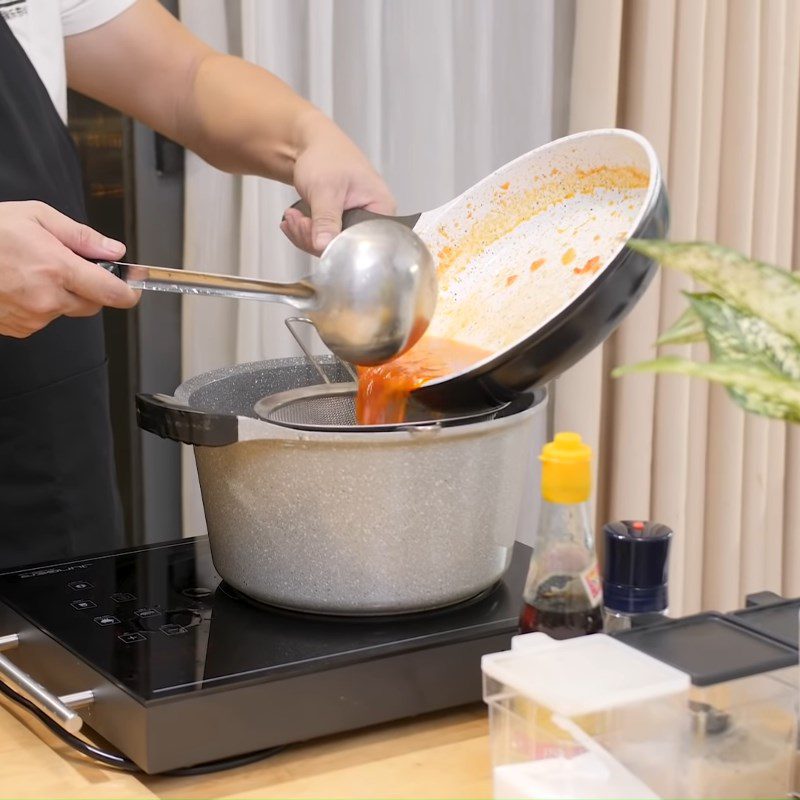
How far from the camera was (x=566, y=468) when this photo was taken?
27.5 inches

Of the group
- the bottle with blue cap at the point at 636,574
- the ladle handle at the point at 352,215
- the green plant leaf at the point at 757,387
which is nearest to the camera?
the green plant leaf at the point at 757,387

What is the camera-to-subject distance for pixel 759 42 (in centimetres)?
206

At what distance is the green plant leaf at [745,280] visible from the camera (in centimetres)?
58

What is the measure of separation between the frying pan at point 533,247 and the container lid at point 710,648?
0.21 metres

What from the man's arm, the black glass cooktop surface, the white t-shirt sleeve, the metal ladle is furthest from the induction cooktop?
the white t-shirt sleeve

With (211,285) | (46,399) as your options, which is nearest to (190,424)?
(211,285)

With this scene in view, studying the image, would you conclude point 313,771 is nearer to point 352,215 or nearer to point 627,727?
point 627,727

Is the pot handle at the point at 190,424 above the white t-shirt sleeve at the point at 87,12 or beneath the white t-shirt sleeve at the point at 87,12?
beneath

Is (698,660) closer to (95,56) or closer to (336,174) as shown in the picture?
(336,174)

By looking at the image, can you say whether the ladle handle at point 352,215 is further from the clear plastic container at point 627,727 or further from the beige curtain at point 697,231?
the beige curtain at point 697,231

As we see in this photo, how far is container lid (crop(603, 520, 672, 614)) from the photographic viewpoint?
0.76 metres

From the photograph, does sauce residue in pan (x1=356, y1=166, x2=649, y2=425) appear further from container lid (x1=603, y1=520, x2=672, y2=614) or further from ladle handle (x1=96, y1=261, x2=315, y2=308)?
container lid (x1=603, y1=520, x2=672, y2=614)

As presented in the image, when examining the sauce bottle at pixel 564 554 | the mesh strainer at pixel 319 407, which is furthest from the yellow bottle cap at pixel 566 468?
the mesh strainer at pixel 319 407

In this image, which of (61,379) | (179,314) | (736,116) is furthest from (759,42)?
(61,379)
